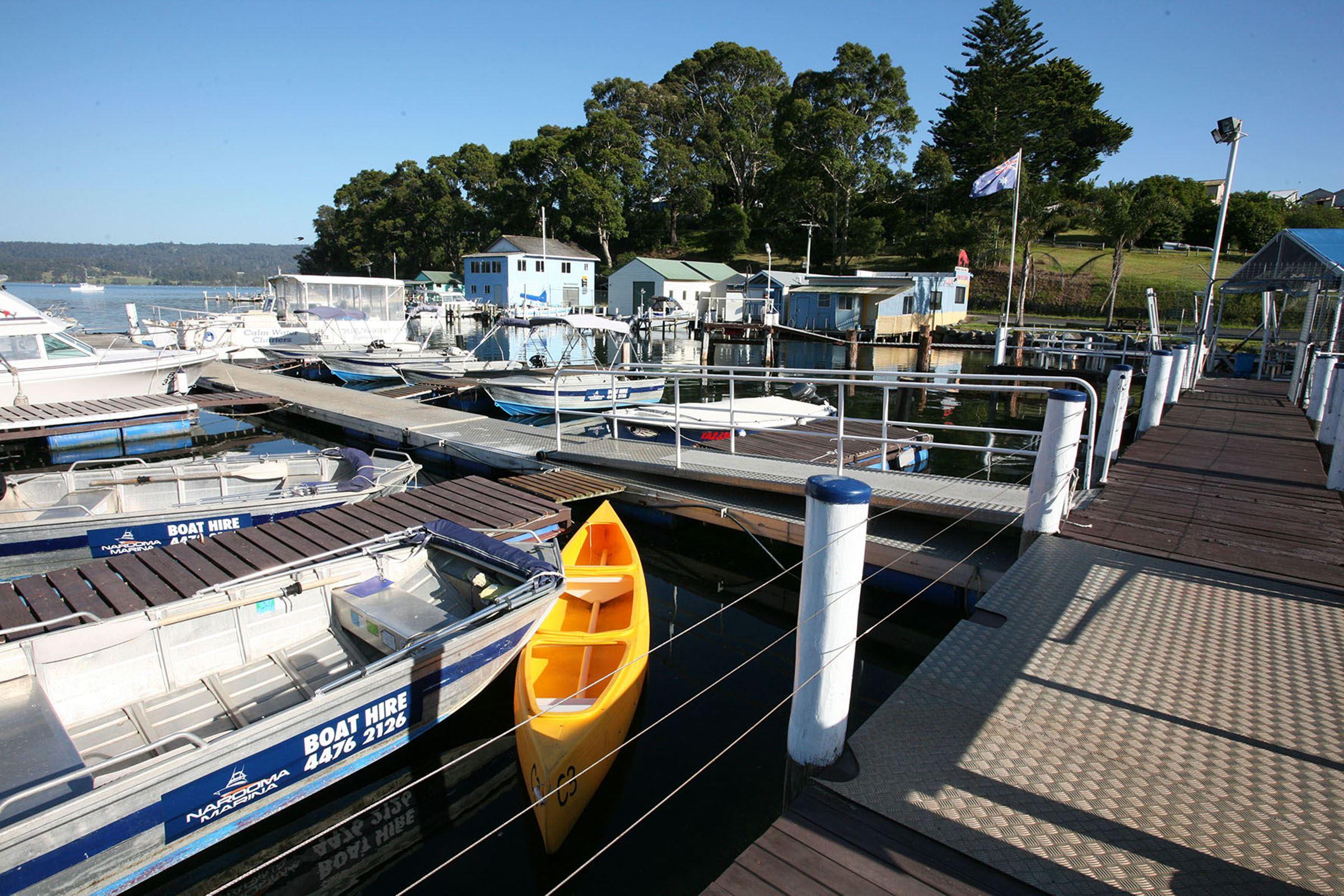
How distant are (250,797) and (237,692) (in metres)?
1.18

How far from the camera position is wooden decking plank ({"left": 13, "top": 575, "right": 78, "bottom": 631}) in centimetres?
539

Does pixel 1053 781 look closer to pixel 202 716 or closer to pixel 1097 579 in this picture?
pixel 1097 579

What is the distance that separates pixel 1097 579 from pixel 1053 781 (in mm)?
2828

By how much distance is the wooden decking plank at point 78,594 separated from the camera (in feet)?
18.2


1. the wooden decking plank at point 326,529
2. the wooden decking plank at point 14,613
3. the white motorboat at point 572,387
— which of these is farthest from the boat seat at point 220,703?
the white motorboat at point 572,387

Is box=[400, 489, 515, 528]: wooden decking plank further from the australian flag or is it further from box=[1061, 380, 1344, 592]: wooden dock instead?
the australian flag

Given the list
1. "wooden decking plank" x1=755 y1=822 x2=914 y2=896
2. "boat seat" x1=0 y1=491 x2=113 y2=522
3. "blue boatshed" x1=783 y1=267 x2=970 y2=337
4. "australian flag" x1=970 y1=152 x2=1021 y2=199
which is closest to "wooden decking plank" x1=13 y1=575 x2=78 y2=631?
"boat seat" x1=0 y1=491 x2=113 y2=522

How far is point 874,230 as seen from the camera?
62.3 meters

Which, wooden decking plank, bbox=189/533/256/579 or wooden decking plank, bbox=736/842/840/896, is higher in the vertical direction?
wooden decking plank, bbox=736/842/840/896

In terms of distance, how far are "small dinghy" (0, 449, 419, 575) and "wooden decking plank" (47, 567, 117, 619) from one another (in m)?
2.43

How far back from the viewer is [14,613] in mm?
5395

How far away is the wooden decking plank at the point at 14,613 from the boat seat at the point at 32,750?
0.72 m

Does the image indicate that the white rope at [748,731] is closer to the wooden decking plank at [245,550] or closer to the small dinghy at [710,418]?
the wooden decking plank at [245,550]

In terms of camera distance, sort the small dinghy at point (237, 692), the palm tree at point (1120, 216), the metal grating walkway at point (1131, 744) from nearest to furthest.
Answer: the metal grating walkway at point (1131, 744), the small dinghy at point (237, 692), the palm tree at point (1120, 216)
